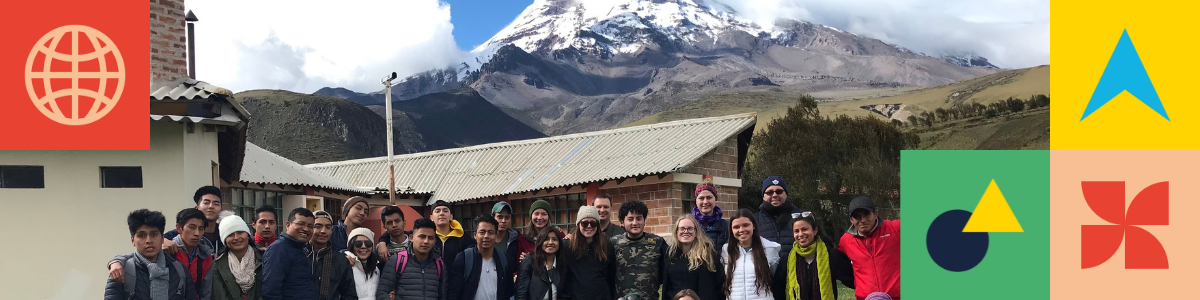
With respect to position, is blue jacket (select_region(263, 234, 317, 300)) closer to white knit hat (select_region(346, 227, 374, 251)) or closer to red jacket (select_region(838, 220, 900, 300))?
white knit hat (select_region(346, 227, 374, 251))

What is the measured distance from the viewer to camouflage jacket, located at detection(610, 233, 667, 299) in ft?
25.4

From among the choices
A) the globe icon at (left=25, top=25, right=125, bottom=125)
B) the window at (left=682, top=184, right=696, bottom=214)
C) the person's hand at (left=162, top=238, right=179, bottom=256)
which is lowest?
the window at (left=682, top=184, right=696, bottom=214)

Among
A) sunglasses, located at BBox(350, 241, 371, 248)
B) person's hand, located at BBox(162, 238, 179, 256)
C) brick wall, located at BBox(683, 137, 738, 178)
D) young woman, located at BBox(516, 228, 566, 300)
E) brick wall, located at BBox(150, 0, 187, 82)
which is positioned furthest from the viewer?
brick wall, located at BBox(683, 137, 738, 178)

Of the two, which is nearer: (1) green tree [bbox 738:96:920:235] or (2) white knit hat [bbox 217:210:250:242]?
(2) white knit hat [bbox 217:210:250:242]

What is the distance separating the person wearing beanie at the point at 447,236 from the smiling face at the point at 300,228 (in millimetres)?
1116

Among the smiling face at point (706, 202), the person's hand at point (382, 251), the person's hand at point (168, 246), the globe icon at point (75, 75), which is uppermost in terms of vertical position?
the globe icon at point (75, 75)

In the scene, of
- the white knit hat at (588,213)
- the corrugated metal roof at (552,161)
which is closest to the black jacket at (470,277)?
the white knit hat at (588,213)

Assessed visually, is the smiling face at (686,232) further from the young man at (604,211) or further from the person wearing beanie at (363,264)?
the person wearing beanie at (363,264)

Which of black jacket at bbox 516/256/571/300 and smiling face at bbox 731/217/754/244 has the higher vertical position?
smiling face at bbox 731/217/754/244

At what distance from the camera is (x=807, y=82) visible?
174250mm

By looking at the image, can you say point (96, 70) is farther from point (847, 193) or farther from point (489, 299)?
point (847, 193)

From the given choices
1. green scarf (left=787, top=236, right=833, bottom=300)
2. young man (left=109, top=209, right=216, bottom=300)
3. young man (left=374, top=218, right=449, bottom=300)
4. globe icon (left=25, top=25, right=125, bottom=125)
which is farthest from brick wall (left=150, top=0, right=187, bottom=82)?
green scarf (left=787, top=236, right=833, bottom=300)

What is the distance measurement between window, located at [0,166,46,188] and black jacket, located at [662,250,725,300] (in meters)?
7.83

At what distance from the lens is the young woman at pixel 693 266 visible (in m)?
7.61
